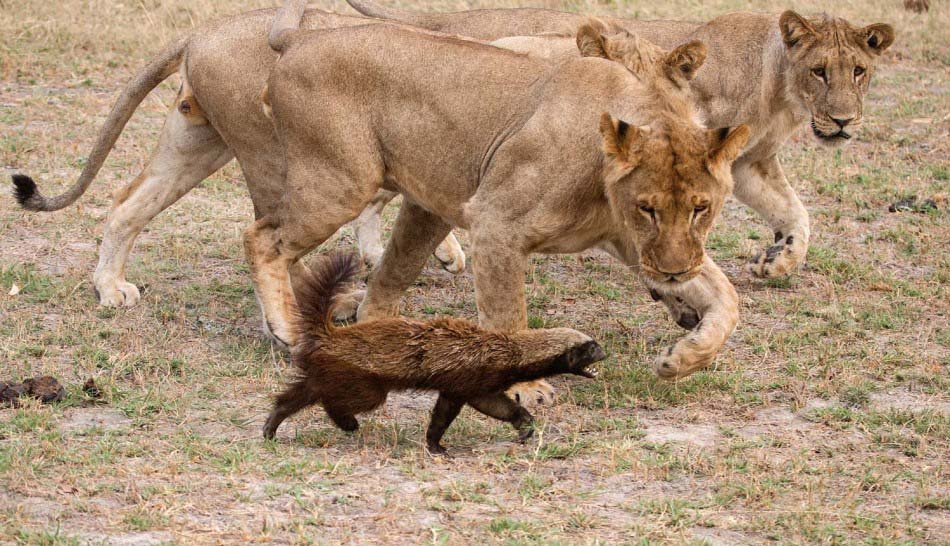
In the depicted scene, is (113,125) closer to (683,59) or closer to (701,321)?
(683,59)

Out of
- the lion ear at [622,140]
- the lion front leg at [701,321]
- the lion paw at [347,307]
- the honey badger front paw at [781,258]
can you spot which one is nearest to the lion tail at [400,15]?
the lion paw at [347,307]

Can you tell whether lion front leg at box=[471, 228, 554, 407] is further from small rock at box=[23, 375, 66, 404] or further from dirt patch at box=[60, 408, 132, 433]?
small rock at box=[23, 375, 66, 404]

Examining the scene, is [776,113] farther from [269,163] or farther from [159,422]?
[159,422]

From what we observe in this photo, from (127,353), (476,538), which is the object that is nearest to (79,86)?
(127,353)

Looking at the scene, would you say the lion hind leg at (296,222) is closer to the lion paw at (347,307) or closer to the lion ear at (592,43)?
the lion paw at (347,307)

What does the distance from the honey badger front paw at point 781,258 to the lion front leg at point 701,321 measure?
1.62 m

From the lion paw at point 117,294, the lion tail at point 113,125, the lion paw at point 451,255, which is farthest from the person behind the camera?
the lion paw at point 451,255

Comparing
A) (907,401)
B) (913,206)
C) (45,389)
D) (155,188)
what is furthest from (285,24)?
(913,206)

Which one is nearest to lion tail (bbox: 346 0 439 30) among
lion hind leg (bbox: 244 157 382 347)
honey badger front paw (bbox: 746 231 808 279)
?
lion hind leg (bbox: 244 157 382 347)

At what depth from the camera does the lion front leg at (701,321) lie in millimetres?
5145

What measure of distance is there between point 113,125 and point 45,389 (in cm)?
210

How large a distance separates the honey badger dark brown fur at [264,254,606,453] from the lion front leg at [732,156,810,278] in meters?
2.67

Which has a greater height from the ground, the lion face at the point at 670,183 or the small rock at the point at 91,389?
the lion face at the point at 670,183

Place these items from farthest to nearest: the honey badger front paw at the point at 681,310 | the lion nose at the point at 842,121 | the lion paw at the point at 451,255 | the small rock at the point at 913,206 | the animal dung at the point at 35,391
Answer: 1. the small rock at the point at 913,206
2. the lion paw at the point at 451,255
3. the lion nose at the point at 842,121
4. the honey badger front paw at the point at 681,310
5. the animal dung at the point at 35,391
